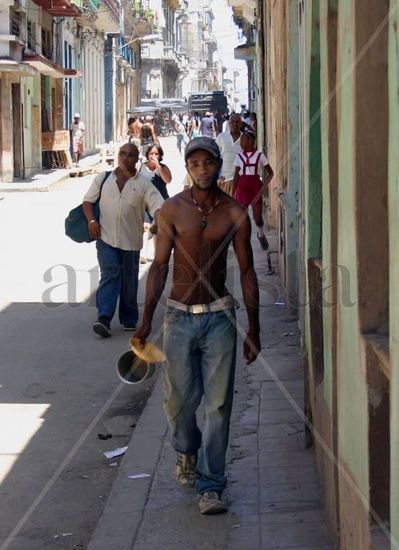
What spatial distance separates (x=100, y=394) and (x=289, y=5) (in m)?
3.82

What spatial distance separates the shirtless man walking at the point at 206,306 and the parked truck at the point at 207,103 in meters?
56.4

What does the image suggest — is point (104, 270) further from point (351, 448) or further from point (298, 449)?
point (351, 448)

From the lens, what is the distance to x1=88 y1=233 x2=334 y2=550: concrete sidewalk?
5000mm

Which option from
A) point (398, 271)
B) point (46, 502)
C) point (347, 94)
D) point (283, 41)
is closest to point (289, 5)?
point (283, 41)

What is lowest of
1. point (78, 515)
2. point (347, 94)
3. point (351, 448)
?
point (78, 515)

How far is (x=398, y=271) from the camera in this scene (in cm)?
277

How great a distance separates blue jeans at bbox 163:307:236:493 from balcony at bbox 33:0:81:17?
103ft

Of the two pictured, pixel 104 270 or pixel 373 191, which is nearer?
pixel 373 191

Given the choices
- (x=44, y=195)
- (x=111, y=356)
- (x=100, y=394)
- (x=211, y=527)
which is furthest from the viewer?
(x=44, y=195)

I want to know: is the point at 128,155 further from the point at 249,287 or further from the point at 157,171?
the point at 249,287

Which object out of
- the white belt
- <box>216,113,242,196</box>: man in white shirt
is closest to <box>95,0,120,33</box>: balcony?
<box>216,113,242,196</box>: man in white shirt

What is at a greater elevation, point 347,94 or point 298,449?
point 347,94

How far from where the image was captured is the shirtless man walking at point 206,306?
5.26 meters

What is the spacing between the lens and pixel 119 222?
31.8ft
